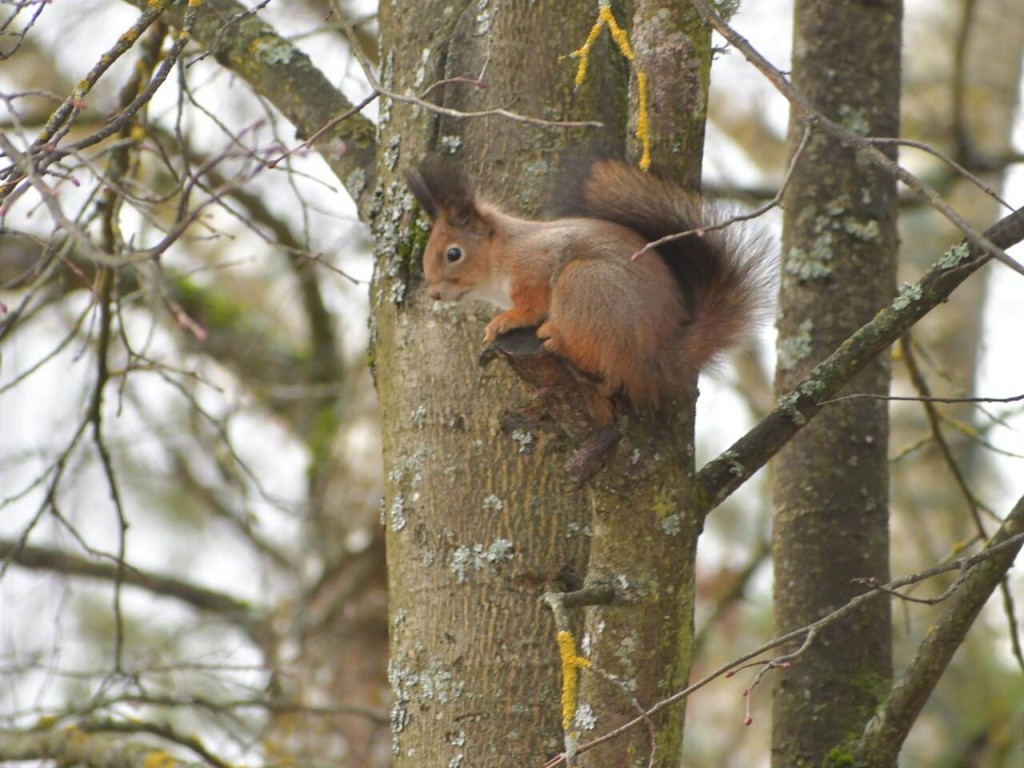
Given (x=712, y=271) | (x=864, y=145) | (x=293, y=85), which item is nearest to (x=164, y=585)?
(x=293, y=85)

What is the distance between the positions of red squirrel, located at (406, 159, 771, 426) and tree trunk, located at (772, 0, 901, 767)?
582 millimetres

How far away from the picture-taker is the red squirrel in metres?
1.91

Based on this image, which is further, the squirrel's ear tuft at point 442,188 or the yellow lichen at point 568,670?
the squirrel's ear tuft at point 442,188

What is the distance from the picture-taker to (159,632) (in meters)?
6.07

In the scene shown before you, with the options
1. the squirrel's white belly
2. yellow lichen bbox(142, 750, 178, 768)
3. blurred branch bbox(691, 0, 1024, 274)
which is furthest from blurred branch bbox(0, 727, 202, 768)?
blurred branch bbox(691, 0, 1024, 274)

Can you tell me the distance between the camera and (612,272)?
6.97ft

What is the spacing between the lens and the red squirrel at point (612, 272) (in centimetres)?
191

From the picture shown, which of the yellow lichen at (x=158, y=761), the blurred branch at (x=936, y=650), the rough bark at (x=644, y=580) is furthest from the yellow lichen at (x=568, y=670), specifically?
the yellow lichen at (x=158, y=761)

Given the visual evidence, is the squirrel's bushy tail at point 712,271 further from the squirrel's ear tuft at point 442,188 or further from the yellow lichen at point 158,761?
the yellow lichen at point 158,761

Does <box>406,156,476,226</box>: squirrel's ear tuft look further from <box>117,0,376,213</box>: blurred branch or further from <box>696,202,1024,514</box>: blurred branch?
<box>696,202,1024,514</box>: blurred branch

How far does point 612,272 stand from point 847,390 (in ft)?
2.76

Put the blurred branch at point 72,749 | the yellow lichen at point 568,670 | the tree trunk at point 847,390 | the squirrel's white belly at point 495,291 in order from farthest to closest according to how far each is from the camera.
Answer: the blurred branch at point 72,749 → the tree trunk at point 847,390 → the squirrel's white belly at point 495,291 → the yellow lichen at point 568,670

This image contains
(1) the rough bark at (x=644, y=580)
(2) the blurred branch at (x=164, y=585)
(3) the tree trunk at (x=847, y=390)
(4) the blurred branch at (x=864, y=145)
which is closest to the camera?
(4) the blurred branch at (x=864, y=145)

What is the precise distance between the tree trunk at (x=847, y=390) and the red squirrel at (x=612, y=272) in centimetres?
58
